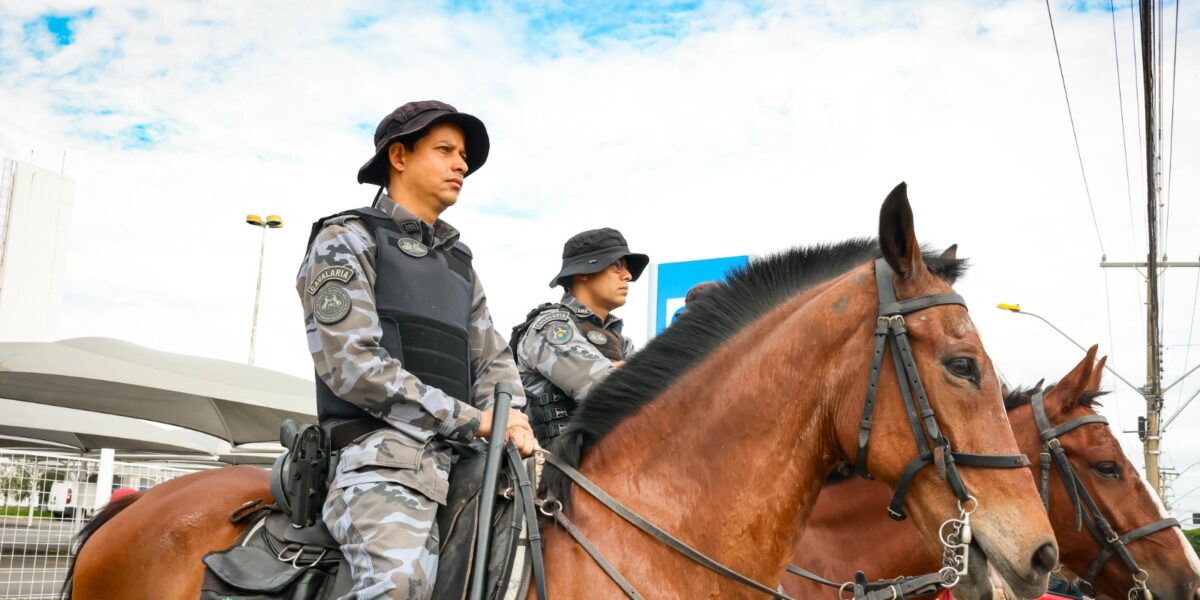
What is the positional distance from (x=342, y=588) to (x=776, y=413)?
164 cm

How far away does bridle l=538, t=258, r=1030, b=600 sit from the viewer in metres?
2.68

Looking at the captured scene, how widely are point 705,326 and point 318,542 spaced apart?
66.2 inches

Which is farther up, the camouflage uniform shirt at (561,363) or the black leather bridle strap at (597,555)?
the camouflage uniform shirt at (561,363)

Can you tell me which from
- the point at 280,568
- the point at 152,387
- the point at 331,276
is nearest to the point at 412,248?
the point at 331,276

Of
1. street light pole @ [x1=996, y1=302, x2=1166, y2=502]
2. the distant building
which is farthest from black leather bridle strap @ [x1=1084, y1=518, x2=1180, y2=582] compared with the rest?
the distant building

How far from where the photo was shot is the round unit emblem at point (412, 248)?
11.4 ft

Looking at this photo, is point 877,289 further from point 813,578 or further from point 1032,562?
point 813,578

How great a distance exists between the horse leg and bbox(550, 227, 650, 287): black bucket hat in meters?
2.82

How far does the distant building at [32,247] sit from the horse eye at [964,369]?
5611 cm

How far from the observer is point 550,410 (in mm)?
5449

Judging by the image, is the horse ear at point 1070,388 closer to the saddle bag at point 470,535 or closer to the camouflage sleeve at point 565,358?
the camouflage sleeve at point 565,358

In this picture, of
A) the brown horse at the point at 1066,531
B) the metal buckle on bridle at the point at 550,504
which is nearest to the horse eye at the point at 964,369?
the metal buckle on bridle at the point at 550,504

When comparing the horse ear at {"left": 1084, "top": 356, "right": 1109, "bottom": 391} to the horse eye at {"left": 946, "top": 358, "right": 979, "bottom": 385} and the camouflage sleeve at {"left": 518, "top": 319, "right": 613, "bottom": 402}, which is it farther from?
the horse eye at {"left": 946, "top": 358, "right": 979, "bottom": 385}

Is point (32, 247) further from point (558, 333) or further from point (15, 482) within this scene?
point (558, 333)
